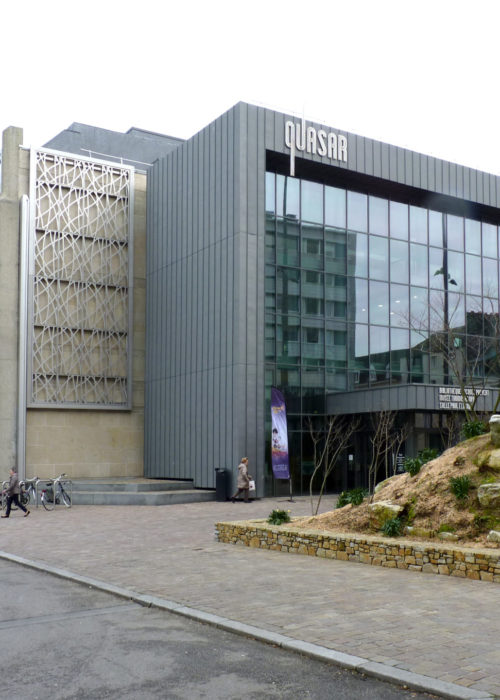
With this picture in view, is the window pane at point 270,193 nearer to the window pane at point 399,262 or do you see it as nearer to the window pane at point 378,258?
the window pane at point 378,258

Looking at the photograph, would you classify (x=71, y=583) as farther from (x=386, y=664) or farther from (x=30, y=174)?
(x=30, y=174)

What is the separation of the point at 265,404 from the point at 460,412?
308 inches

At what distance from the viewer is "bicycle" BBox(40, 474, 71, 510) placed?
1067 inches

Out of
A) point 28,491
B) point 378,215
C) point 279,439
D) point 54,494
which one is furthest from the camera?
point 378,215

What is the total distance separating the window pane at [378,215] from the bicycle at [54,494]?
57.0 ft

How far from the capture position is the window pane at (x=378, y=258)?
3416 centimetres

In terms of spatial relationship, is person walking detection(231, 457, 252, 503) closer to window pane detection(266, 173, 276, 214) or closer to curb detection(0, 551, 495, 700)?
window pane detection(266, 173, 276, 214)

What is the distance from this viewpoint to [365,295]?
33.7 metres

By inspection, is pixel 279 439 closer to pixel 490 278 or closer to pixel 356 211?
pixel 356 211

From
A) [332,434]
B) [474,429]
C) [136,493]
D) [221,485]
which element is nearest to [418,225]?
[332,434]

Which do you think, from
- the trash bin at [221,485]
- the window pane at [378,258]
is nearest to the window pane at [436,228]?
the window pane at [378,258]

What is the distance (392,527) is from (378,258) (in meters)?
21.9

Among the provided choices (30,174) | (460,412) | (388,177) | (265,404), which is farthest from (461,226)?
(30,174)

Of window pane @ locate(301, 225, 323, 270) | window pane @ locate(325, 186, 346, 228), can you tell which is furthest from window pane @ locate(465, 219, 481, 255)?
window pane @ locate(301, 225, 323, 270)
